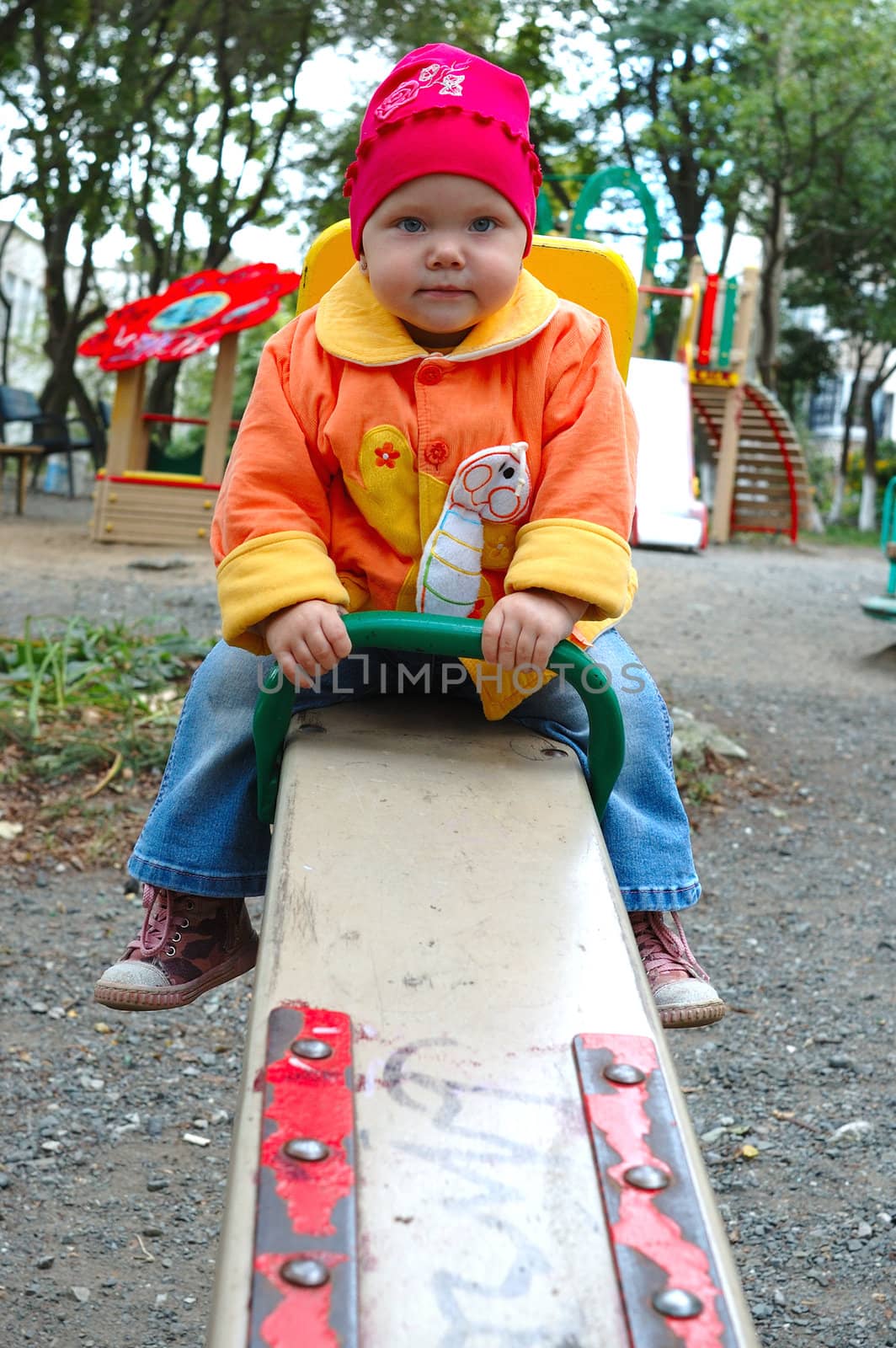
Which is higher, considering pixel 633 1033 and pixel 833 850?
pixel 633 1033

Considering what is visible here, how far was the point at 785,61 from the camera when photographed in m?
15.2

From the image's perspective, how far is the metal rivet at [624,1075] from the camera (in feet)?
3.57

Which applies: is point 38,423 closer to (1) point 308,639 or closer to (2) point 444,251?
(2) point 444,251

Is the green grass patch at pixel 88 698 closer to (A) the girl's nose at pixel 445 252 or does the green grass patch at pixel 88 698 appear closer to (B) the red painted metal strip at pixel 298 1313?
(A) the girl's nose at pixel 445 252

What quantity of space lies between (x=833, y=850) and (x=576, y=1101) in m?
3.03

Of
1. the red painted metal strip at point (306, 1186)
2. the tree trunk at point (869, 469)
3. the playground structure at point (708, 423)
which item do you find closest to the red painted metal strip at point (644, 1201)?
the red painted metal strip at point (306, 1186)

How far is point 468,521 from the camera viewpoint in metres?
1.65

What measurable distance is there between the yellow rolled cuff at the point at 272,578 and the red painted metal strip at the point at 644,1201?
647mm

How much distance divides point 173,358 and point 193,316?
0.35 meters

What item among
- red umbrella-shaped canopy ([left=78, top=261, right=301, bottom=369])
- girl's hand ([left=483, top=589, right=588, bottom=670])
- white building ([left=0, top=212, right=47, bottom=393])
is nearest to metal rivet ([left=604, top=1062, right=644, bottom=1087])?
girl's hand ([left=483, top=589, right=588, bottom=670])

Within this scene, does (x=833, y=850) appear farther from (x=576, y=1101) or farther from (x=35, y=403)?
(x=35, y=403)

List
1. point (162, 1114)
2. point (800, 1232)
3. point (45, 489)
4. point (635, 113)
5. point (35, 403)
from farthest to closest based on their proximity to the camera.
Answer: point (635, 113) < point (45, 489) < point (35, 403) < point (162, 1114) < point (800, 1232)

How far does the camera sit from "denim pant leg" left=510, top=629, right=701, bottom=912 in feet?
5.73

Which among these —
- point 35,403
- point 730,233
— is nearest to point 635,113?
point 730,233
